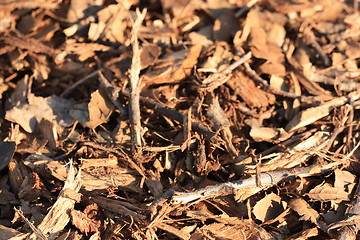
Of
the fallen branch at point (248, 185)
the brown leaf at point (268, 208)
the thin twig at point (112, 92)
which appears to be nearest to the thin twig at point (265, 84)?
the fallen branch at point (248, 185)

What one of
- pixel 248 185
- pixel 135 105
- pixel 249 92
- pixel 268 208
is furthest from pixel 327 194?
pixel 135 105

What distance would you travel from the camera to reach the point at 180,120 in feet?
6.75

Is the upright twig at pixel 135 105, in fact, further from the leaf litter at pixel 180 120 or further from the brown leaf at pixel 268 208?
the brown leaf at pixel 268 208

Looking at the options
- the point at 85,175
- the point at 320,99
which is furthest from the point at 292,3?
the point at 85,175

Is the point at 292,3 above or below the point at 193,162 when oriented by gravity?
above

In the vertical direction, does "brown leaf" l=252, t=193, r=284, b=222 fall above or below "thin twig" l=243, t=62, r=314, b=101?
below

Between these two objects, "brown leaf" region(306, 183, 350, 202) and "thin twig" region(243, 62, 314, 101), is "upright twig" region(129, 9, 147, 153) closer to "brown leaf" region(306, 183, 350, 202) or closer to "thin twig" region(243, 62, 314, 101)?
"thin twig" region(243, 62, 314, 101)

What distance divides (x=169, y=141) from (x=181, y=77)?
46cm

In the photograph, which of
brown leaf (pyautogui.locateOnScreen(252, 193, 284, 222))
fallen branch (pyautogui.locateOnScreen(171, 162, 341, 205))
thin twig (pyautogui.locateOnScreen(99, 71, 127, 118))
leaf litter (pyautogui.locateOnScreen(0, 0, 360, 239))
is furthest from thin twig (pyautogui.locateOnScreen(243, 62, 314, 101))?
thin twig (pyautogui.locateOnScreen(99, 71, 127, 118))

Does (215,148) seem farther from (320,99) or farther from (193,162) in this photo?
(320,99)

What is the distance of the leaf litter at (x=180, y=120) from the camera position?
1.83m

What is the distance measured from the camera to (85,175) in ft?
6.42

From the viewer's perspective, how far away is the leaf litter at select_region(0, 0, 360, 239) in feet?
6.01

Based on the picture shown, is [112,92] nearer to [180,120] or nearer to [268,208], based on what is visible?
[180,120]
